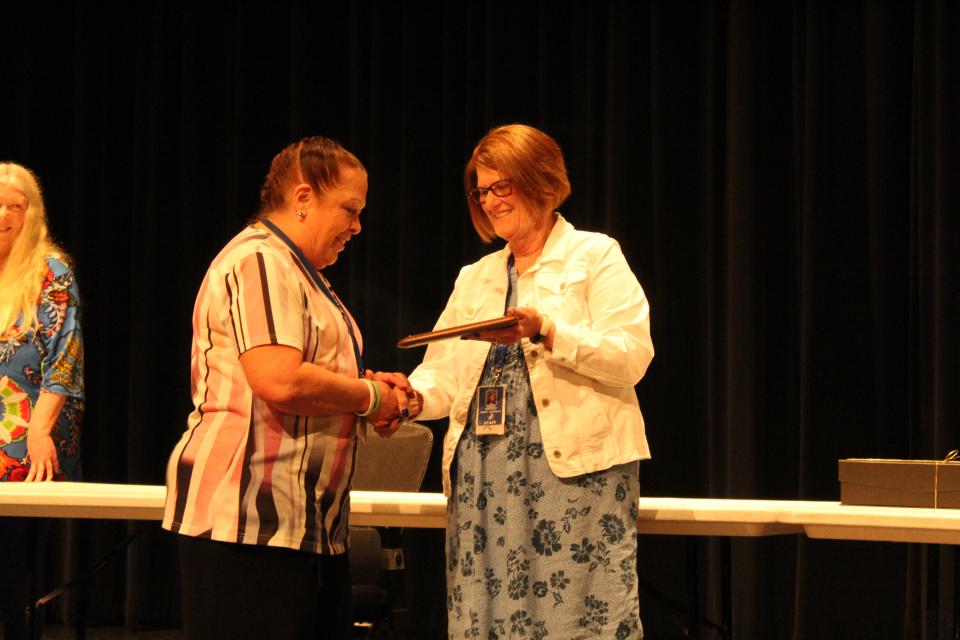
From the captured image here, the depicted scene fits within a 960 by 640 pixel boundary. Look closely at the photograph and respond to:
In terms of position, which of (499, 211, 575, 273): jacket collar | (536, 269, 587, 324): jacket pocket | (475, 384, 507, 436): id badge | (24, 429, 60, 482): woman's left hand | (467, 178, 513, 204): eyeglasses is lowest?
(24, 429, 60, 482): woman's left hand

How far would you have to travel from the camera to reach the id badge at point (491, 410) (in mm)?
2303

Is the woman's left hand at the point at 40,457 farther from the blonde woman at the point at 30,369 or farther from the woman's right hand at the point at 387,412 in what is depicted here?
the woman's right hand at the point at 387,412

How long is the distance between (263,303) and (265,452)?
0.85 feet

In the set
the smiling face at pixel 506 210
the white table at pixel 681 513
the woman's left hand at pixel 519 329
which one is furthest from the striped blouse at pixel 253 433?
the white table at pixel 681 513

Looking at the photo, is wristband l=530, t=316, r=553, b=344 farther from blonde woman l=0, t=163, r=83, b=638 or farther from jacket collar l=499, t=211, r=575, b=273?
blonde woman l=0, t=163, r=83, b=638

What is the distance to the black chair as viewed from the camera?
3.12 m

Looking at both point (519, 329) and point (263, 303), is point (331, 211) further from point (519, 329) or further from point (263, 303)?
point (519, 329)

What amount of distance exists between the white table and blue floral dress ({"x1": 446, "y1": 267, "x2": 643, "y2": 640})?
0.31m

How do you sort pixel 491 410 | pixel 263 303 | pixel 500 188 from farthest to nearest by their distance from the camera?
pixel 500 188 → pixel 491 410 → pixel 263 303

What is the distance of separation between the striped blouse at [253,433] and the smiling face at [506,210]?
2.16 ft

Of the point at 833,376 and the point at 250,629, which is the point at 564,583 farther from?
the point at 833,376

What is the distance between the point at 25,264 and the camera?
3.07 metres

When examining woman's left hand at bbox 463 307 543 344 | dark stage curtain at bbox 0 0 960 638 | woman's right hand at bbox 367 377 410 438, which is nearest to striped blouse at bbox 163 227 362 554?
woman's right hand at bbox 367 377 410 438

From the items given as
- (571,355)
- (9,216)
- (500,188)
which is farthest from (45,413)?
(571,355)
